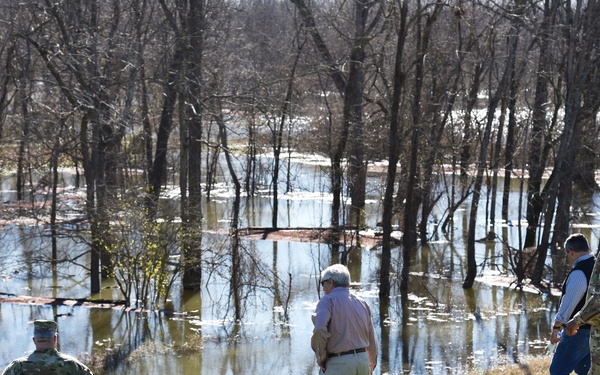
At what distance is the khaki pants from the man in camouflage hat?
2.42 metres

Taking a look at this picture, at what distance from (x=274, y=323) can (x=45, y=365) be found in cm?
1387

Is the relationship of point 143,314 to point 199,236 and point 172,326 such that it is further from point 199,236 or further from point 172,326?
point 199,236

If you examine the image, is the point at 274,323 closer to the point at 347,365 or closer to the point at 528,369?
the point at 528,369

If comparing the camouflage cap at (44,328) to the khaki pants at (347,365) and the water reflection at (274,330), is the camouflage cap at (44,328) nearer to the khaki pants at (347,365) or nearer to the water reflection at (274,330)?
the khaki pants at (347,365)

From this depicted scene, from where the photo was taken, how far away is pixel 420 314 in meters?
19.9

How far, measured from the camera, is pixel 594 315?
6.20m

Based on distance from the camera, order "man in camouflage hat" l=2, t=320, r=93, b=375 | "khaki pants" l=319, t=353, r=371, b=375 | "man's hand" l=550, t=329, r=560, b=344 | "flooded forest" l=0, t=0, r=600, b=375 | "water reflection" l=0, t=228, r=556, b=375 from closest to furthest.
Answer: "man in camouflage hat" l=2, t=320, r=93, b=375, "khaki pants" l=319, t=353, r=371, b=375, "man's hand" l=550, t=329, r=560, b=344, "water reflection" l=0, t=228, r=556, b=375, "flooded forest" l=0, t=0, r=600, b=375

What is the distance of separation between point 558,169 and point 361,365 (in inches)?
640

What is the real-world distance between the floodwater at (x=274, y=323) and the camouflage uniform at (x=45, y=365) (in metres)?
10.2

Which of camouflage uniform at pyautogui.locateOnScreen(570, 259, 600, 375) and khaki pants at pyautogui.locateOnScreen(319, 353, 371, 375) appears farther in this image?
khaki pants at pyautogui.locateOnScreen(319, 353, 371, 375)

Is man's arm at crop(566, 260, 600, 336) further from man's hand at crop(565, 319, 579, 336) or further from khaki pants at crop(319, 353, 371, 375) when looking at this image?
khaki pants at crop(319, 353, 371, 375)

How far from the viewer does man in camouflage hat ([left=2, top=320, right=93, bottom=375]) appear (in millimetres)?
5145

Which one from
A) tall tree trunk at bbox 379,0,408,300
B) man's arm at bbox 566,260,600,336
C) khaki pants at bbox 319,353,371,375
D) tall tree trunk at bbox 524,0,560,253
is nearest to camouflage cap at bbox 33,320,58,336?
khaki pants at bbox 319,353,371,375

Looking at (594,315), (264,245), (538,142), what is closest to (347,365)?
(594,315)
